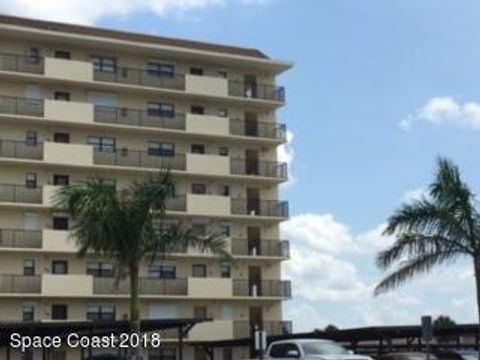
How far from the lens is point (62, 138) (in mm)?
63844

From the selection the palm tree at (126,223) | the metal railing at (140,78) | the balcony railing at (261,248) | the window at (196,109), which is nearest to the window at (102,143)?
the metal railing at (140,78)

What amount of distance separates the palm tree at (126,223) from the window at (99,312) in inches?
994

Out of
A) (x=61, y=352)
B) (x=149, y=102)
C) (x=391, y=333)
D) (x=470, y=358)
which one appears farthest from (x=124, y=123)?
(x=470, y=358)

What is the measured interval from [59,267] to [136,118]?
36.6 feet

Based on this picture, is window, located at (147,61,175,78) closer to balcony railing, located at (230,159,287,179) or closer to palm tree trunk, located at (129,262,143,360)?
balcony railing, located at (230,159,287,179)

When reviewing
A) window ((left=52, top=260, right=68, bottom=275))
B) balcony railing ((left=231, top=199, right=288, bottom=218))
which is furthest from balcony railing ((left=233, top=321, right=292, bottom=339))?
window ((left=52, top=260, right=68, bottom=275))

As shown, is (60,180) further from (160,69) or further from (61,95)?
(160,69)

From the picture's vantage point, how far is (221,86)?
6938cm

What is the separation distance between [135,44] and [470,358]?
115ft

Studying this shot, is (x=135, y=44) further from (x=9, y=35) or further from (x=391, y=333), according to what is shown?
(x=391, y=333)

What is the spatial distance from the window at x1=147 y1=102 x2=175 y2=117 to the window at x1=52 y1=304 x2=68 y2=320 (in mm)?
14249

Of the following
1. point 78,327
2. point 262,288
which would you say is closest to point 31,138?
point 262,288

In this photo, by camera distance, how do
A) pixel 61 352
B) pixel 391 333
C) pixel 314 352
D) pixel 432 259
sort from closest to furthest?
pixel 314 352
pixel 432 259
pixel 391 333
pixel 61 352

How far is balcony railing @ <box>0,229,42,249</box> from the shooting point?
60438 mm
